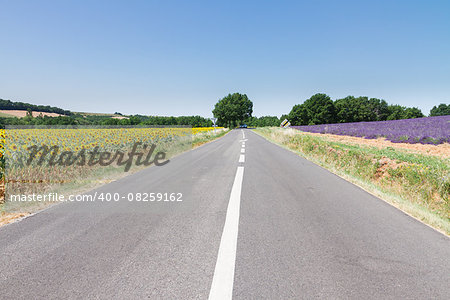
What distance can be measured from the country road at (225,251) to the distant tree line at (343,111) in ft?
276

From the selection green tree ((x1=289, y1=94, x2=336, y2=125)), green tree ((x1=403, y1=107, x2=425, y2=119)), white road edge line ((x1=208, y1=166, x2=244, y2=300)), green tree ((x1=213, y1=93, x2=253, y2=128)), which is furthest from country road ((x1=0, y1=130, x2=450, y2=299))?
green tree ((x1=403, y1=107, x2=425, y2=119))

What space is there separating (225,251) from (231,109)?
295 feet

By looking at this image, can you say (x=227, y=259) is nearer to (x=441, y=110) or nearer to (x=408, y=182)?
(x=408, y=182)

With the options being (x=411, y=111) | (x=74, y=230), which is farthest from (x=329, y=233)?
(x=411, y=111)

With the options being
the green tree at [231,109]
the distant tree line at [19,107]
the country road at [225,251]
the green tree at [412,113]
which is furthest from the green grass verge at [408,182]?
the green tree at [412,113]

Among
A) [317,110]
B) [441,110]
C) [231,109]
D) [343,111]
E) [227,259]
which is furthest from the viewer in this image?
[441,110]

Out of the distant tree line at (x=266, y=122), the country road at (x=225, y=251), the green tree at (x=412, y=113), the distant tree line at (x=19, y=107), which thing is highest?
the green tree at (x=412, y=113)

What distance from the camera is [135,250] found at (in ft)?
8.54

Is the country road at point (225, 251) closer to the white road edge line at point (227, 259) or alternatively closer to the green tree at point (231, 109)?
the white road edge line at point (227, 259)

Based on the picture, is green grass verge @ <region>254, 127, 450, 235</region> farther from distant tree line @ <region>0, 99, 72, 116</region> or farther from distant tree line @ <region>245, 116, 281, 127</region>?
distant tree line @ <region>245, 116, 281, 127</region>

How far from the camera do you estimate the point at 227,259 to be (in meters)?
2.40

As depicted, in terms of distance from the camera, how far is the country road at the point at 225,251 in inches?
76.6

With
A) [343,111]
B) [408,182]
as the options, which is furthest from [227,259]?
[343,111]

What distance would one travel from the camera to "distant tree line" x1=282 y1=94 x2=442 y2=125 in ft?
263
